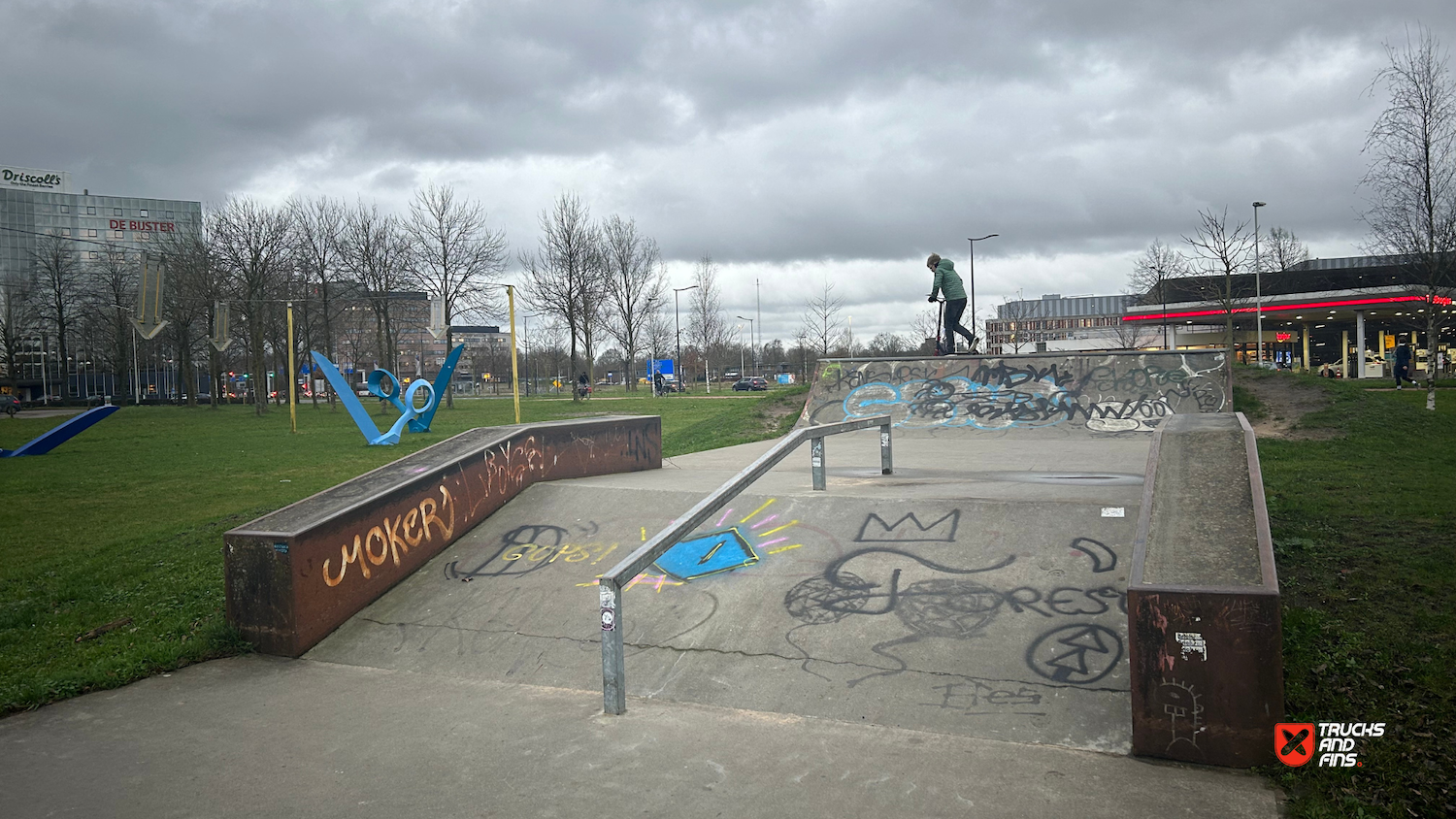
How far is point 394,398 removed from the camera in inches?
1008

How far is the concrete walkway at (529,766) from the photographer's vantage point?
3734 mm

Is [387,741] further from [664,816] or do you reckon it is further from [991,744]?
[991,744]

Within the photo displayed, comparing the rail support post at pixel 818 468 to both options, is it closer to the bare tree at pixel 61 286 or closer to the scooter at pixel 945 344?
the scooter at pixel 945 344

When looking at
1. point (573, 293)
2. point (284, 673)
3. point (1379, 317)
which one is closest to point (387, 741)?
point (284, 673)

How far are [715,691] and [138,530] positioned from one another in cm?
869

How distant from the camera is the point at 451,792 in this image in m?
3.94

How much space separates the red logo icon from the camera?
3.89 meters

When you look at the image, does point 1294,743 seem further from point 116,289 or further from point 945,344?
point 116,289

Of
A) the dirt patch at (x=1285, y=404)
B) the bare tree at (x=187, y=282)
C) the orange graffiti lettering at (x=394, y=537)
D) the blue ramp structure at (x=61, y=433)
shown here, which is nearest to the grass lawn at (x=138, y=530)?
the blue ramp structure at (x=61, y=433)

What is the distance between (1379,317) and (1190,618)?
56.8 m

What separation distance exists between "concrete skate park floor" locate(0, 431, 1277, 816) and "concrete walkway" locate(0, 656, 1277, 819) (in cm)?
2

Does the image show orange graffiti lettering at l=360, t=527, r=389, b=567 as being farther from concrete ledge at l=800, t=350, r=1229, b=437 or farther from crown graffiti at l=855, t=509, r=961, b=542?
concrete ledge at l=800, t=350, r=1229, b=437

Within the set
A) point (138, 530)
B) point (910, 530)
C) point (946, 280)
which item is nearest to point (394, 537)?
point (910, 530)

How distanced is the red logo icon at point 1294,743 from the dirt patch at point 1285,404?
11775 mm
